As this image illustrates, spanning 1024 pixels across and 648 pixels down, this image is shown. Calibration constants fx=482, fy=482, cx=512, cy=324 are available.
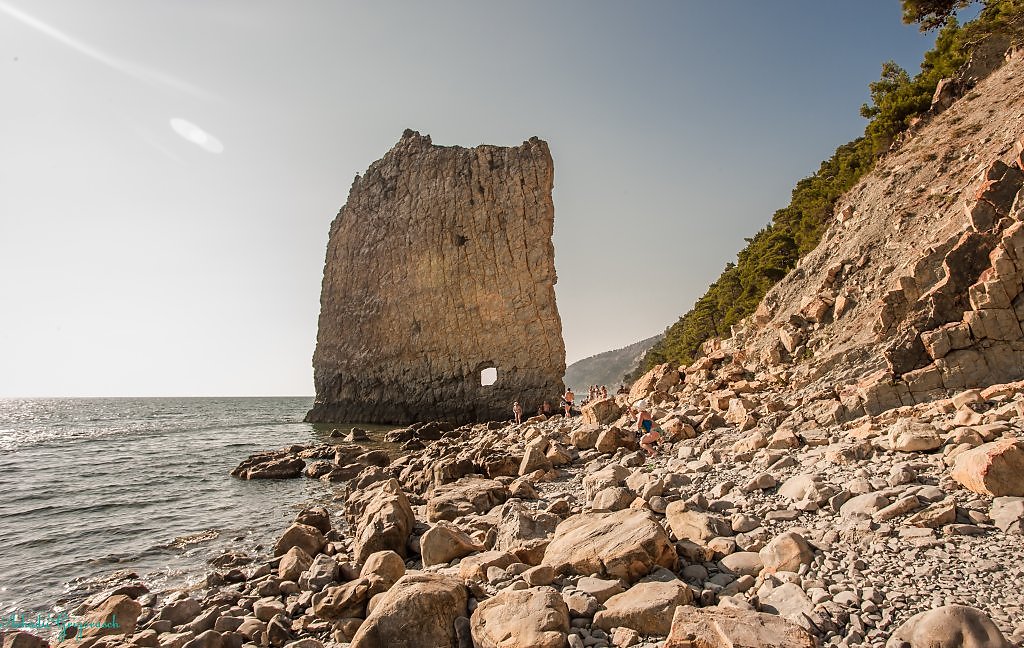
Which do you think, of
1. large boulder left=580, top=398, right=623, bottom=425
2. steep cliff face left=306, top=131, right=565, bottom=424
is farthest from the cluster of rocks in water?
steep cliff face left=306, top=131, right=565, bottom=424

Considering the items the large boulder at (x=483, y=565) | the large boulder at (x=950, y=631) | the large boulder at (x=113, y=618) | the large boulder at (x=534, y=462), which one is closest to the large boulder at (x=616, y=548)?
the large boulder at (x=483, y=565)

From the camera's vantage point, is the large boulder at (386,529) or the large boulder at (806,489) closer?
the large boulder at (806,489)

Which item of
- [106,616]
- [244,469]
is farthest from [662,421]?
[244,469]

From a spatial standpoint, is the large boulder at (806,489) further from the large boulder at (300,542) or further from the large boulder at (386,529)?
the large boulder at (300,542)

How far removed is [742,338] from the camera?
18.8 metres

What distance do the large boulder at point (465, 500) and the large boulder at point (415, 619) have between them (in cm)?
489

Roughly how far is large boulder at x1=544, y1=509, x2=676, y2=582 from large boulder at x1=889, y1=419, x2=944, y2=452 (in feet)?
14.0

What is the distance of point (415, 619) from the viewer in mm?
4703

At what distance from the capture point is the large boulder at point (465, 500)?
32.4ft

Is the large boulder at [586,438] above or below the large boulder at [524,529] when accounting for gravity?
above

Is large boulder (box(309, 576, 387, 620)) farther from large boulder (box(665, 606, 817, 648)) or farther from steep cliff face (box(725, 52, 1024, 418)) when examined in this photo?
steep cliff face (box(725, 52, 1024, 418))

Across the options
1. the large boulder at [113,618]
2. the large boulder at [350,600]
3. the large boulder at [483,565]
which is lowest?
the large boulder at [113,618]

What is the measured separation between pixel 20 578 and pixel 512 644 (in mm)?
11058

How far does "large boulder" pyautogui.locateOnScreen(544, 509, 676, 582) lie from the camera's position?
509 cm
